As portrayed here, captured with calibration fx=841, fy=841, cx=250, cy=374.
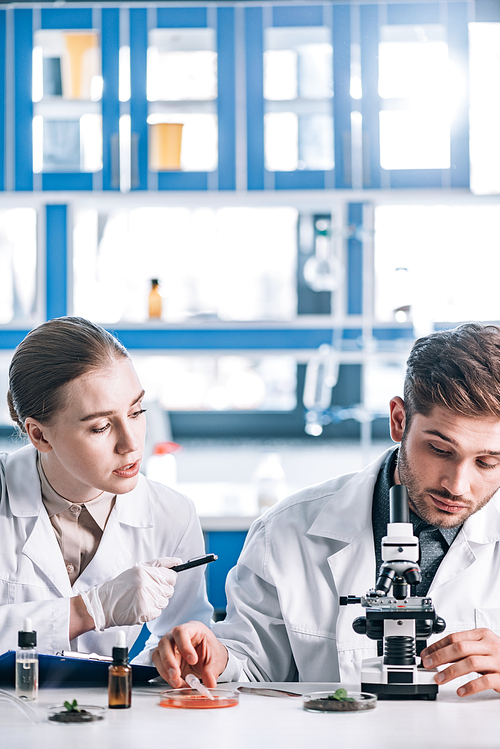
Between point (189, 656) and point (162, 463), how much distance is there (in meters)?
2.13

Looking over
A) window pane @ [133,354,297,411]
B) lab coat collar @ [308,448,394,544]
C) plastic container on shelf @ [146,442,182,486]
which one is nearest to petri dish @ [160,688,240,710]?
lab coat collar @ [308,448,394,544]

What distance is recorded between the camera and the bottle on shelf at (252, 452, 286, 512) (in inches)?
123

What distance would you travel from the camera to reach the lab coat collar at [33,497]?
166cm

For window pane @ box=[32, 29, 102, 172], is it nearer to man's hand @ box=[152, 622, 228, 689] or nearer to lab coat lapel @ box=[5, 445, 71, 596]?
lab coat lapel @ box=[5, 445, 71, 596]

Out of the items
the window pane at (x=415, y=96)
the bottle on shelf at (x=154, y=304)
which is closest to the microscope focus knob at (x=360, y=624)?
the bottle on shelf at (x=154, y=304)

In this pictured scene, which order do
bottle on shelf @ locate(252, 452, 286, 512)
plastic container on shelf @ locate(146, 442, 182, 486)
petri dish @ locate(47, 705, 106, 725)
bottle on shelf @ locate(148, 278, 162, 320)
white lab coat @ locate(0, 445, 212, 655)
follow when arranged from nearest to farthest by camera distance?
petri dish @ locate(47, 705, 106, 725), white lab coat @ locate(0, 445, 212, 655), bottle on shelf @ locate(252, 452, 286, 512), plastic container on shelf @ locate(146, 442, 182, 486), bottle on shelf @ locate(148, 278, 162, 320)

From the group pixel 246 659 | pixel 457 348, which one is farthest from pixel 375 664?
pixel 457 348

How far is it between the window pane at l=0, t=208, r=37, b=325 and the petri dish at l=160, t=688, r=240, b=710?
2589mm

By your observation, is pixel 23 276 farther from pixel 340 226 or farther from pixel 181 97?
pixel 340 226

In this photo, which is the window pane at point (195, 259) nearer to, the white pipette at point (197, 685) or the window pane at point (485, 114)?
the window pane at point (485, 114)

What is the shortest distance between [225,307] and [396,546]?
2.52 metres

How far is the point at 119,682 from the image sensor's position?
3.76ft

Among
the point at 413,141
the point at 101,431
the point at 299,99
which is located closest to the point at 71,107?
the point at 299,99

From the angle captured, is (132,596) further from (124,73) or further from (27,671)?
(124,73)
